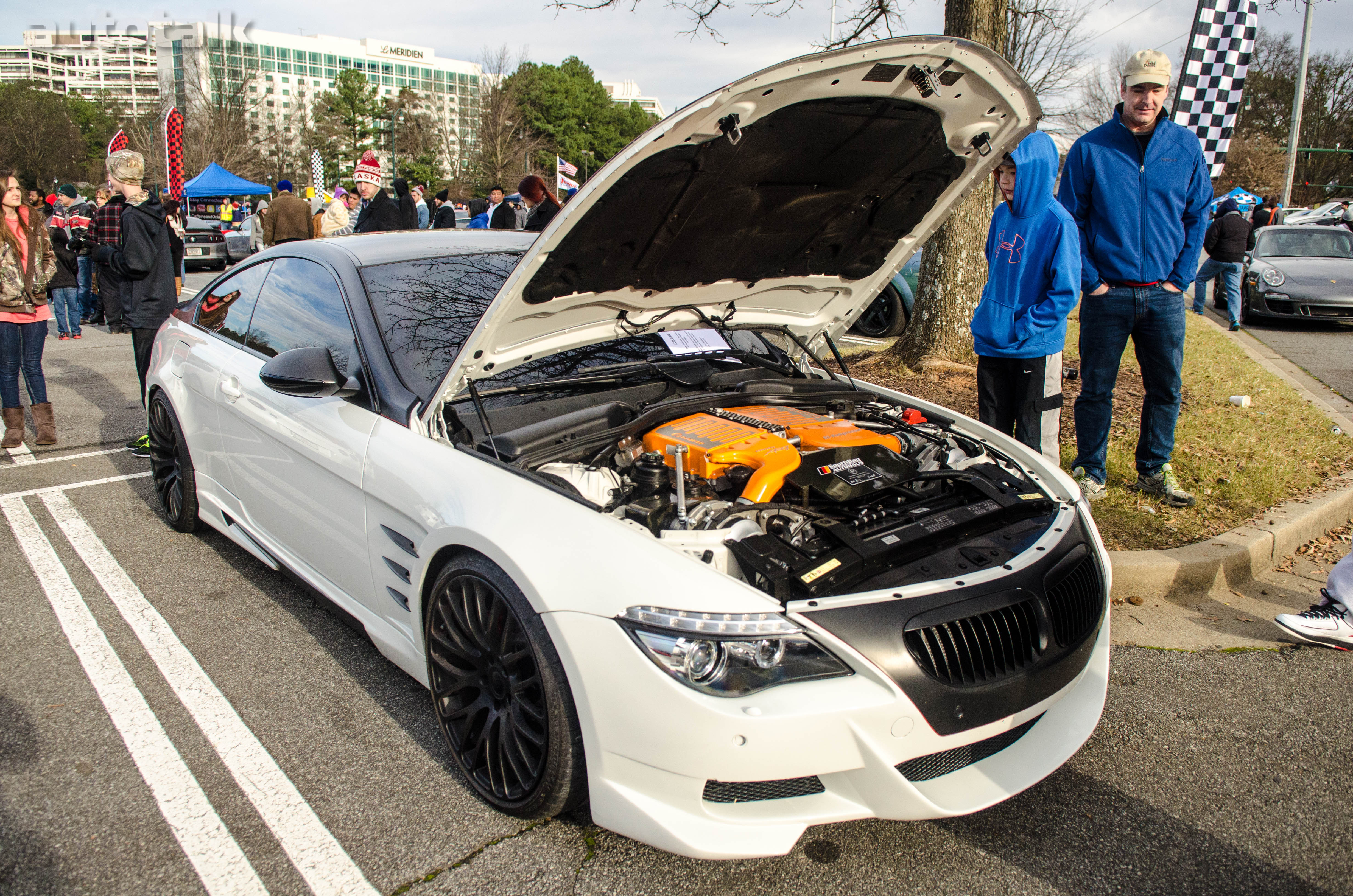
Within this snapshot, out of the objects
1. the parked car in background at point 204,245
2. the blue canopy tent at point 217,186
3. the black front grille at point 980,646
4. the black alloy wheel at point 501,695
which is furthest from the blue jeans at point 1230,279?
the blue canopy tent at point 217,186

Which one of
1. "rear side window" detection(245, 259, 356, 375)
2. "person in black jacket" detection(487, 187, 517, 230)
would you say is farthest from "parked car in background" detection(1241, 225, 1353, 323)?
"rear side window" detection(245, 259, 356, 375)

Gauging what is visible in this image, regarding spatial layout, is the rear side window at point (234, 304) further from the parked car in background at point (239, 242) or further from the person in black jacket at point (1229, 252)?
the parked car in background at point (239, 242)

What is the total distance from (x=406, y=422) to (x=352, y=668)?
102 centimetres

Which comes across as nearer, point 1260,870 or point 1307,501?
point 1260,870

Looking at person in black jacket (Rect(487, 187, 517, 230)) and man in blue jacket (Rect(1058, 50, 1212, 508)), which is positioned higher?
person in black jacket (Rect(487, 187, 517, 230))

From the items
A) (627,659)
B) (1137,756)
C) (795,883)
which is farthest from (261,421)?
(1137,756)

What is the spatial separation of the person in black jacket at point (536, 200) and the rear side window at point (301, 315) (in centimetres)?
600

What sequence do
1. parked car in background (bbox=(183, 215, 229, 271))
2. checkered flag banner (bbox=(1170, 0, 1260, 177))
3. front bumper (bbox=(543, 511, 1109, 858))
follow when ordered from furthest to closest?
parked car in background (bbox=(183, 215, 229, 271)) → checkered flag banner (bbox=(1170, 0, 1260, 177)) → front bumper (bbox=(543, 511, 1109, 858))

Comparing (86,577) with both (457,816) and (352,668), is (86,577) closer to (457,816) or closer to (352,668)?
(352,668)

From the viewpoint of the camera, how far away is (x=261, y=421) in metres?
3.31

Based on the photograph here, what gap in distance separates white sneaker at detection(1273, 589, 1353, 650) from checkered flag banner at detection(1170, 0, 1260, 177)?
5.19 meters

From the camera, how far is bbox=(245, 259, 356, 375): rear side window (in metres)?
3.06

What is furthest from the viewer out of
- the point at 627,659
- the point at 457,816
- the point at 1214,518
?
the point at 1214,518

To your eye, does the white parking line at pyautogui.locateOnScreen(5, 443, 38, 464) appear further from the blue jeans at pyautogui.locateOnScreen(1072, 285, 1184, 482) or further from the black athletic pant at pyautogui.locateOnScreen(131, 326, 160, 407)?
the blue jeans at pyautogui.locateOnScreen(1072, 285, 1184, 482)
